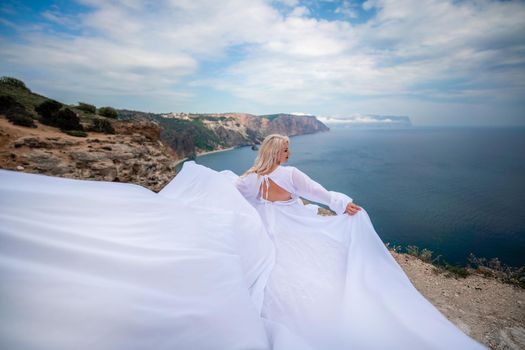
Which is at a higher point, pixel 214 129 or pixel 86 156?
pixel 214 129

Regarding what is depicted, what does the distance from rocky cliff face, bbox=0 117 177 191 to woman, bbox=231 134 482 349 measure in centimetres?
839

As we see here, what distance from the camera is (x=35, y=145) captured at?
8664 mm

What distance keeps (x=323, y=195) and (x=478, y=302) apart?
5.38m

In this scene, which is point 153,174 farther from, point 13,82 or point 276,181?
point 13,82

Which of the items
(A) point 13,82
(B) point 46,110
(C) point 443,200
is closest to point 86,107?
(A) point 13,82

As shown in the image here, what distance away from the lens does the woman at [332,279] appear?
1.76 metres

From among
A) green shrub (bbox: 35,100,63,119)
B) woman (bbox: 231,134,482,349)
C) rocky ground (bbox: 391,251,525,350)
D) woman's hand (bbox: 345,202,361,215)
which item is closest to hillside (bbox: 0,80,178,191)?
green shrub (bbox: 35,100,63,119)

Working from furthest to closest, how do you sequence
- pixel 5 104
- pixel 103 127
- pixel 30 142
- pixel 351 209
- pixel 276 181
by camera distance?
pixel 103 127 < pixel 5 104 < pixel 30 142 < pixel 276 181 < pixel 351 209

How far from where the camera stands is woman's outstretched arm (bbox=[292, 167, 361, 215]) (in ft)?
10.6

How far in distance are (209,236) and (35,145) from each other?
10.4 meters

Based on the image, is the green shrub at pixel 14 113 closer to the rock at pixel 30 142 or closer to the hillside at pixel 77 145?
the hillside at pixel 77 145

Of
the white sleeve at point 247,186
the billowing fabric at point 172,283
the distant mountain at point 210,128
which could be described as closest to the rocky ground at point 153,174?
the billowing fabric at point 172,283

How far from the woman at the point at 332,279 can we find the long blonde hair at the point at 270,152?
0.05 ft

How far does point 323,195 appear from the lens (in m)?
3.31
